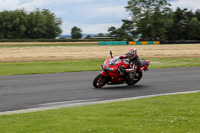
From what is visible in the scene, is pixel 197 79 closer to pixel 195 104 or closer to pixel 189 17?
pixel 195 104

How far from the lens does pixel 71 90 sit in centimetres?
1148

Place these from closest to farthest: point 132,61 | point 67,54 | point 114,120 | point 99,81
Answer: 1. point 114,120
2. point 99,81
3. point 132,61
4. point 67,54

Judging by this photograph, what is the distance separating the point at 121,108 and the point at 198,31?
279ft

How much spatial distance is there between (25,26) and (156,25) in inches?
1432

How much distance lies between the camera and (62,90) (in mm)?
11461

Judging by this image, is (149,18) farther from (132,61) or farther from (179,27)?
(132,61)

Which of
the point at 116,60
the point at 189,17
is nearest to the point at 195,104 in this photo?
the point at 116,60

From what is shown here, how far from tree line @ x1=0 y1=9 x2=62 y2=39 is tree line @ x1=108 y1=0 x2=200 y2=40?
60.7 feet

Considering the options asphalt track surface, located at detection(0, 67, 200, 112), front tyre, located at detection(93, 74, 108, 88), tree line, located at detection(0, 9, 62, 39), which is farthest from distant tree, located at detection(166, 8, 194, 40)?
front tyre, located at detection(93, 74, 108, 88)

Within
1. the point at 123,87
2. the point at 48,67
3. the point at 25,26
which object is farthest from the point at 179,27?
the point at 123,87

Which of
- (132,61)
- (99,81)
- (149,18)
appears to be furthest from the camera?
(149,18)

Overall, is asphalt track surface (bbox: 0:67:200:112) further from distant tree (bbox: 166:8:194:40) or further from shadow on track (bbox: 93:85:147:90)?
distant tree (bbox: 166:8:194:40)

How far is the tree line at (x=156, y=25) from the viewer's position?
82.3 meters

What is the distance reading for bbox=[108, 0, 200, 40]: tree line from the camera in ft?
270
